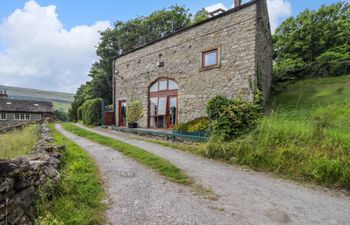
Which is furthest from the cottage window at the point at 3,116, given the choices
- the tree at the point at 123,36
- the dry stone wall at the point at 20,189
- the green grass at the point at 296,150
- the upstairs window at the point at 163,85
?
the dry stone wall at the point at 20,189

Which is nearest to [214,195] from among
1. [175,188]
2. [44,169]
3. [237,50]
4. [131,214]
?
[175,188]

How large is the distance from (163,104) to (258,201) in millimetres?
9521

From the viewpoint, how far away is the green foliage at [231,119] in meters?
5.70

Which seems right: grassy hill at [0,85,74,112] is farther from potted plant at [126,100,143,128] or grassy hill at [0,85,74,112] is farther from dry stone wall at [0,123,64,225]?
dry stone wall at [0,123,64,225]

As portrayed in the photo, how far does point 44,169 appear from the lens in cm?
298

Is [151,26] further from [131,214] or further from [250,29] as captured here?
[131,214]

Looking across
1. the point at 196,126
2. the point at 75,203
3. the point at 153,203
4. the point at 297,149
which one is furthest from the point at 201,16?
the point at 75,203

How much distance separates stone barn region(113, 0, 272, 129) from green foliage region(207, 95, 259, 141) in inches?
105

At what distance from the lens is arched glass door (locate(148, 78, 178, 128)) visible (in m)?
11.6

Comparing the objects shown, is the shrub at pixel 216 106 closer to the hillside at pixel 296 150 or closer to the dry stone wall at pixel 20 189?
the hillside at pixel 296 150

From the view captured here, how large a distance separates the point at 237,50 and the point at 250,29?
1.00 m

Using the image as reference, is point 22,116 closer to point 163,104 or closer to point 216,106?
point 163,104

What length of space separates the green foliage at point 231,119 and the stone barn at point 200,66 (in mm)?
2676

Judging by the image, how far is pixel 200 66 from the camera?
1014 centimetres
